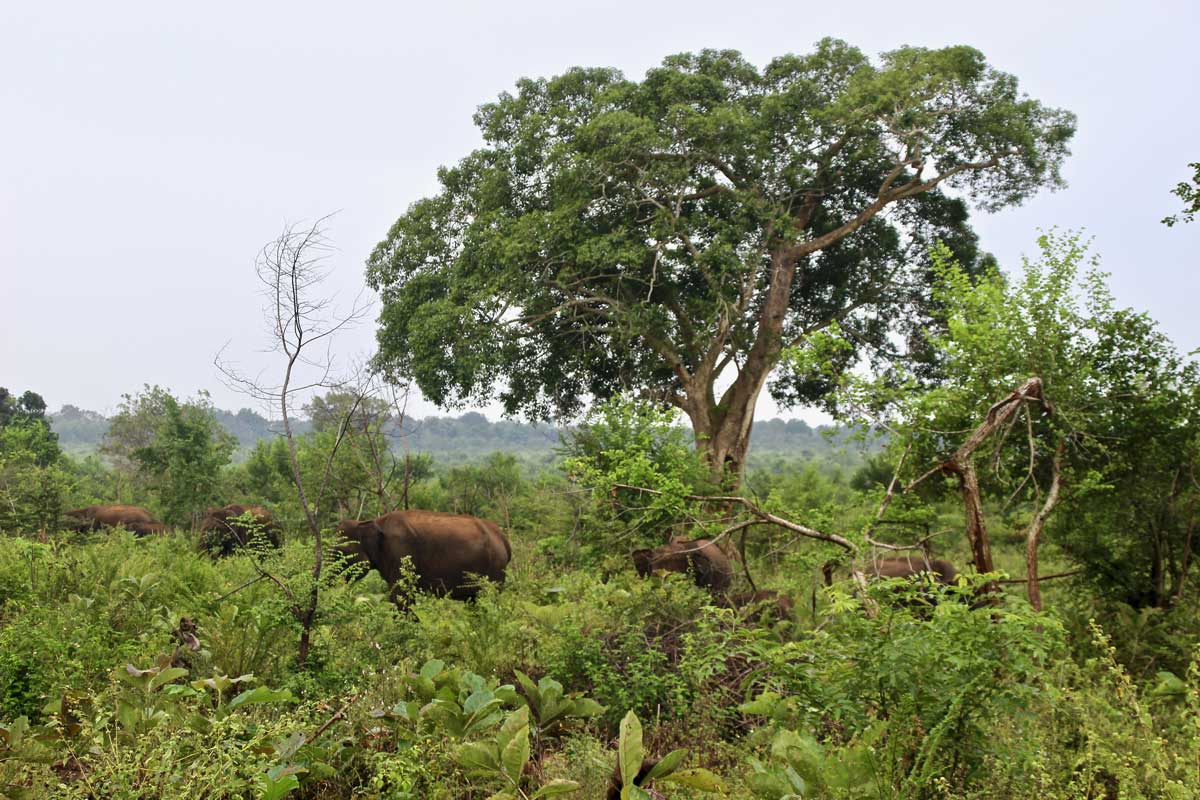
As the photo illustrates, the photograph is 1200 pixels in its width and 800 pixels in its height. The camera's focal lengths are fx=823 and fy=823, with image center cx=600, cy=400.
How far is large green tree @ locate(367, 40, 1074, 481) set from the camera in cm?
1695

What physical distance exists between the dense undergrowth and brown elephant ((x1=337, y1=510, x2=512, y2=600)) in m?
4.16

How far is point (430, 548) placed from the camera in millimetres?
12477

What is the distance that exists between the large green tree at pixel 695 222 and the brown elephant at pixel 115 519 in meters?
7.26

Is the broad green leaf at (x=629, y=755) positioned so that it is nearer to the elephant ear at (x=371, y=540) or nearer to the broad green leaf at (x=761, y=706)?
the broad green leaf at (x=761, y=706)

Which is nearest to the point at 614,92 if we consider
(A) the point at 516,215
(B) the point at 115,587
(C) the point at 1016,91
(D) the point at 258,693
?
(A) the point at 516,215

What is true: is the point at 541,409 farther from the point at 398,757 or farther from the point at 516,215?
the point at 398,757

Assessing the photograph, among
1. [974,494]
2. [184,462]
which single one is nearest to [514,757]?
[974,494]

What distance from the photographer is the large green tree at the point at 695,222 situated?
17.0 meters

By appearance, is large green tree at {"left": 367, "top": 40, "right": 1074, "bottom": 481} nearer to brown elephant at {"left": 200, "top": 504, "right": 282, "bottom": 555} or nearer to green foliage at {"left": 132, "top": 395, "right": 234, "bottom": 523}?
brown elephant at {"left": 200, "top": 504, "right": 282, "bottom": 555}

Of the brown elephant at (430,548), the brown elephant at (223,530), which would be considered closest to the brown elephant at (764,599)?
the brown elephant at (430,548)

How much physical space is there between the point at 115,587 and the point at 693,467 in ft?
25.6

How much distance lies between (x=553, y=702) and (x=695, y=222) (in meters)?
13.8

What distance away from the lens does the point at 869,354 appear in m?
21.0

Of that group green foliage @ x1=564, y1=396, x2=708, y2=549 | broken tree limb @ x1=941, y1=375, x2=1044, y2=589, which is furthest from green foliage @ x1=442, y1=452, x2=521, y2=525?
broken tree limb @ x1=941, y1=375, x2=1044, y2=589
